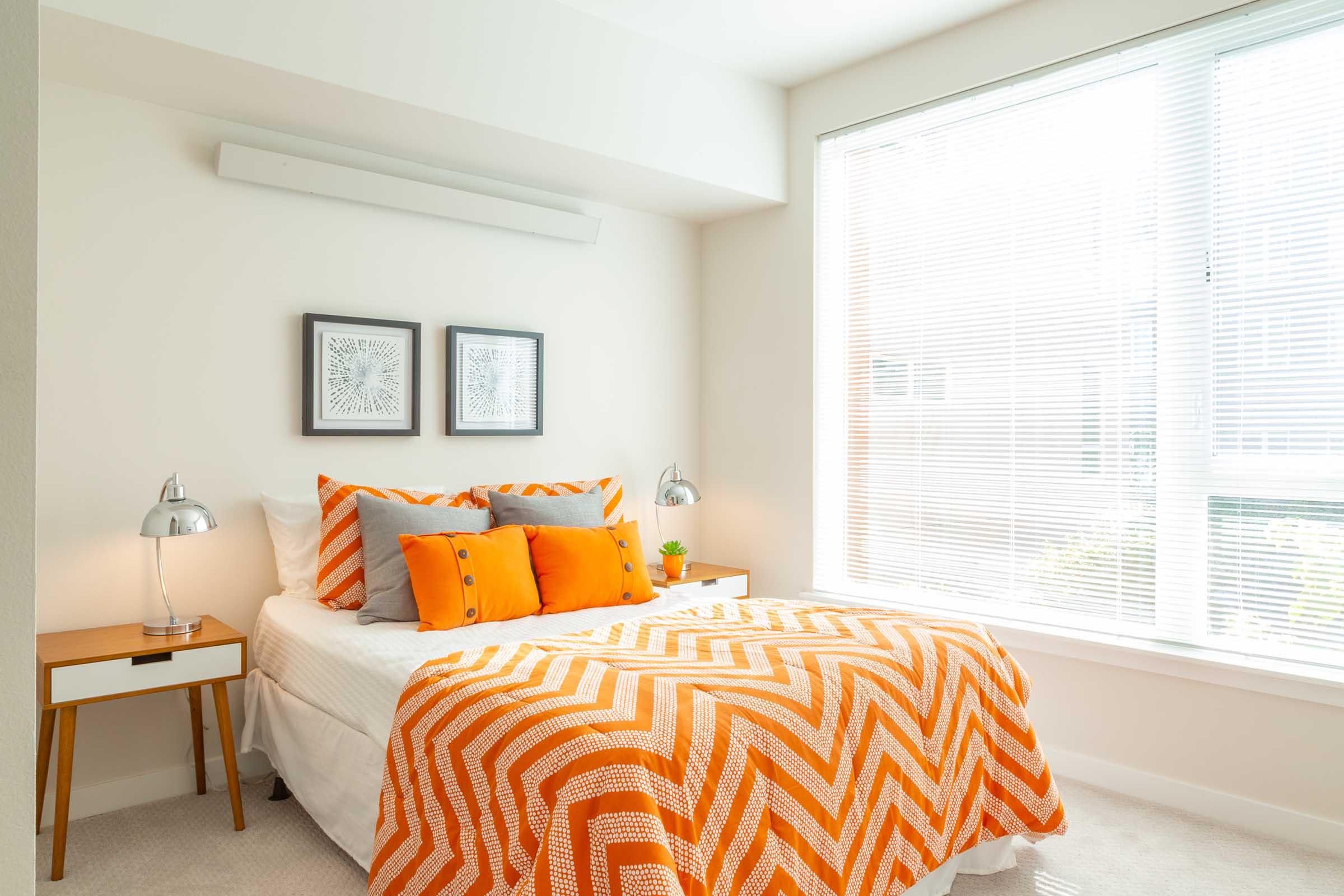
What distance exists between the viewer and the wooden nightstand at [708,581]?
3.87 m

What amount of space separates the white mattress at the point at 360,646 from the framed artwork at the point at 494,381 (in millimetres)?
1016

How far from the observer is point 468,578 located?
9.16 feet

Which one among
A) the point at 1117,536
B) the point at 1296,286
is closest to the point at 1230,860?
the point at 1117,536

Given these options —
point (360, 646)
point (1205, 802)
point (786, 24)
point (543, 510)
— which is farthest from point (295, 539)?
point (1205, 802)

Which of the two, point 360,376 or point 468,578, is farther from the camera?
point 360,376

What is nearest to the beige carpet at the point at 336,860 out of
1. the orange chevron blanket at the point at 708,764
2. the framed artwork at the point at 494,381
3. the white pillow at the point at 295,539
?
the orange chevron blanket at the point at 708,764

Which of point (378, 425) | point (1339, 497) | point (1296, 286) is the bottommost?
point (1339, 497)

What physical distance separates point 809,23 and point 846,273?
1.09 m

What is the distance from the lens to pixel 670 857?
1531 millimetres

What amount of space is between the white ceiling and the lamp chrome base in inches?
102

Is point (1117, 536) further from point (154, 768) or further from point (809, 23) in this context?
point (154, 768)

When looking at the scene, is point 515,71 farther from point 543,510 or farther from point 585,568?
point 585,568

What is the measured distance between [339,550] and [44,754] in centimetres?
100

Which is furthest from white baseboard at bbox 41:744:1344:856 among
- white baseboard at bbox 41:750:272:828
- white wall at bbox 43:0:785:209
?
white wall at bbox 43:0:785:209
